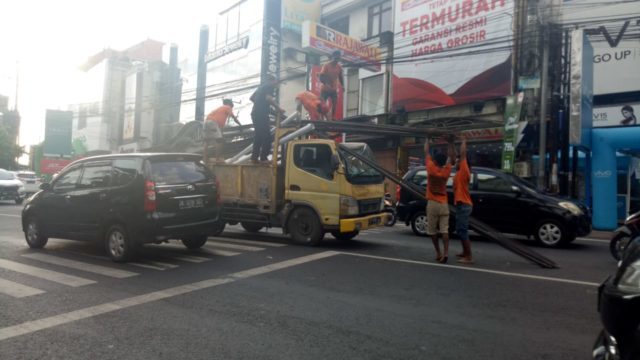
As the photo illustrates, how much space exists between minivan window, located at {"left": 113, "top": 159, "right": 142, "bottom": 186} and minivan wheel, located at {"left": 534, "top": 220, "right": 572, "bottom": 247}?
8014mm

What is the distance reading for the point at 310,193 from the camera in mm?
8930

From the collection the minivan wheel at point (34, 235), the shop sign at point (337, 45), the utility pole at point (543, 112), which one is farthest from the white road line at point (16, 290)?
the shop sign at point (337, 45)

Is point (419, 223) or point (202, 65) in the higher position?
point (202, 65)

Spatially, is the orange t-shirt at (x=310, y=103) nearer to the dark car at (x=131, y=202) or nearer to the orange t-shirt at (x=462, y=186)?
the dark car at (x=131, y=202)

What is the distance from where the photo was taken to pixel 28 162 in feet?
222

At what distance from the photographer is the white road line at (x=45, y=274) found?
6.06 meters

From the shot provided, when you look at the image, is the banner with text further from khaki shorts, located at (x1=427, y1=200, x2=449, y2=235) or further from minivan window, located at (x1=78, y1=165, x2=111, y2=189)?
minivan window, located at (x1=78, y1=165, x2=111, y2=189)

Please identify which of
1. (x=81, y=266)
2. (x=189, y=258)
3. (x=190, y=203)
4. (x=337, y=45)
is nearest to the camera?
(x=81, y=266)

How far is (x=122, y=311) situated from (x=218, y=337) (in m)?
1.39

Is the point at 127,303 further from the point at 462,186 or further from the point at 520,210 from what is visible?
the point at 520,210

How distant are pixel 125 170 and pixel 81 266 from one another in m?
1.60

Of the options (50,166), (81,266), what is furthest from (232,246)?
(50,166)

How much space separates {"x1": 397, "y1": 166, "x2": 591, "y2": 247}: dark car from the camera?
9.48 m

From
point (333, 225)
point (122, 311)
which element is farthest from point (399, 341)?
point (333, 225)
